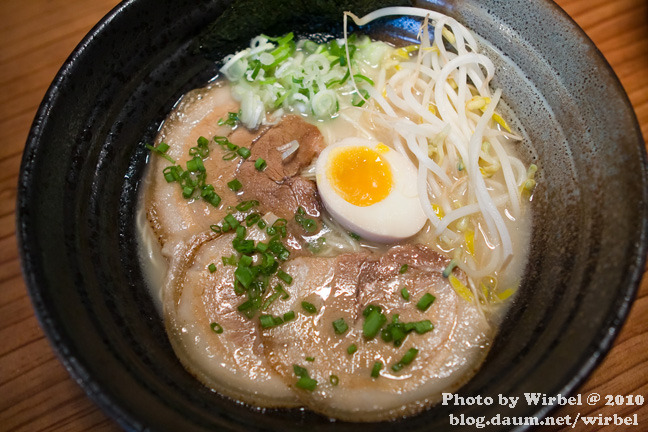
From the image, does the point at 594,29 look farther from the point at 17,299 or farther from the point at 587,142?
the point at 17,299

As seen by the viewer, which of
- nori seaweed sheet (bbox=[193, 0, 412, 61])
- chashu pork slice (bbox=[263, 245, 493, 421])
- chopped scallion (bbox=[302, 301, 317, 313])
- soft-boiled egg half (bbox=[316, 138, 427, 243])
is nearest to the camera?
chashu pork slice (bbox=[263, 245, 493, 421])

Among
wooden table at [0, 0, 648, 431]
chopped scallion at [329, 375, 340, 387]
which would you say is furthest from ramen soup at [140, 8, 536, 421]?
wooden table at [0, 0, 648, 431]

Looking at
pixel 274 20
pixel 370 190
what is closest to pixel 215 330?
pixel 370 190

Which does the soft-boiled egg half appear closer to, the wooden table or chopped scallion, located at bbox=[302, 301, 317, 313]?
chopped scallion, located at bbox=[302, 301, 317, 313]

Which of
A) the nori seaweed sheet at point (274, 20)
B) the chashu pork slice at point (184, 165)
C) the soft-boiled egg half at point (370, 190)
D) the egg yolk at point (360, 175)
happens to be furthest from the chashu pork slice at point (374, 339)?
the nori seaweed sheet at point (274, 20)

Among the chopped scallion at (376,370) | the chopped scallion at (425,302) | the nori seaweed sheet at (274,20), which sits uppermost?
the nori seaweed sheet at (274,20)

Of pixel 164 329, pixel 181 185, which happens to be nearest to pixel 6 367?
pixel 164 329

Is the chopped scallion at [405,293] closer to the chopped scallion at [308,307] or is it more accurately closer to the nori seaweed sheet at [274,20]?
the chopped scallion at [308,307]
